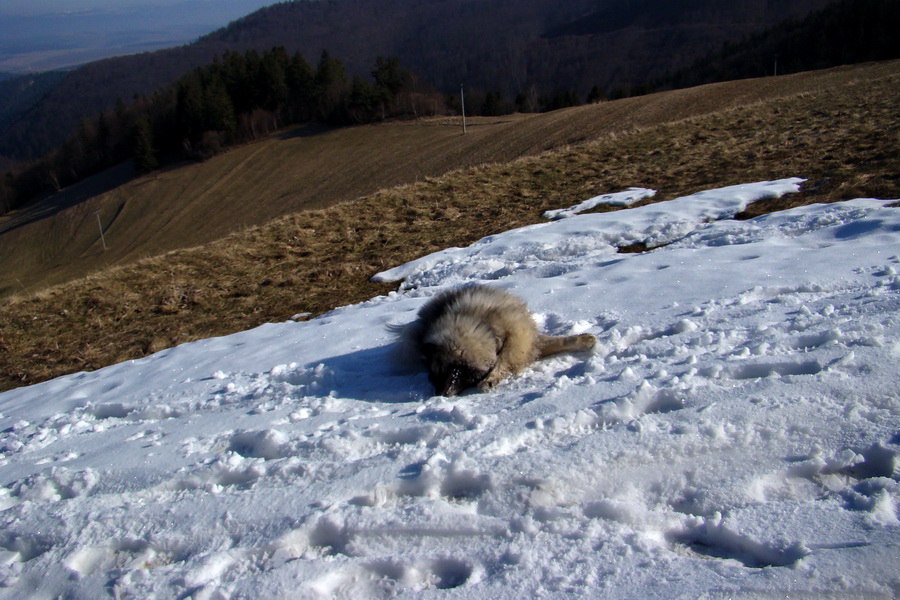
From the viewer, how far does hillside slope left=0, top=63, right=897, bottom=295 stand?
3144 cm

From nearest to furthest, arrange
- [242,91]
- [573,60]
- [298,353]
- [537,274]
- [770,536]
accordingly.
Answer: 1. [770,536]
2. [298,353]
3. [537,274]
4. [242,91]
5. [573,60]

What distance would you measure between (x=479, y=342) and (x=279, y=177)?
4999 cm

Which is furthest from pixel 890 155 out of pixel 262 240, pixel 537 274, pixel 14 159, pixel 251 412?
pixel 14 159

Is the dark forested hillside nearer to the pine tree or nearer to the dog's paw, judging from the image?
the pine tree

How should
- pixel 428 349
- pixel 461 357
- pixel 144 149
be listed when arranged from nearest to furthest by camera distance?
pixel 461 357, pixel 428 349, pixel 144 149

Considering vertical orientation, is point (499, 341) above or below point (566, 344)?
above

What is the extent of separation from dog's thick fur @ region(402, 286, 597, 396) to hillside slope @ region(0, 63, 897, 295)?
85.6ft

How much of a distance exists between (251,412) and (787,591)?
10.5 feet

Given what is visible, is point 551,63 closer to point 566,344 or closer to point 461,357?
point 566,344

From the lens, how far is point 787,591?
5.97ft

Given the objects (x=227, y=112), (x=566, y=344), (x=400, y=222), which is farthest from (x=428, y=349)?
(x=227, y=112)

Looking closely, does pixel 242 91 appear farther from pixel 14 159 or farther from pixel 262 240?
pixel 14 159

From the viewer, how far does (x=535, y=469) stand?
256 centimetres

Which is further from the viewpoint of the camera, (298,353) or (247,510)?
(298,353)
